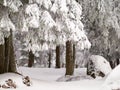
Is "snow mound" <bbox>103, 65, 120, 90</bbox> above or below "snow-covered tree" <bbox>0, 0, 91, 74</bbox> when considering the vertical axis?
below

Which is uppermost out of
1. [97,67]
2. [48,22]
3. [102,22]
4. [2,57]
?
[102,22]

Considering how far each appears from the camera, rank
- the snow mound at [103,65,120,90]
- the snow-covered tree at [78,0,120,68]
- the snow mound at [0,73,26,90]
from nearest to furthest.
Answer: the snow mound at [103,65,120,90] → the snow mound at [0,73,26,90] → the snow-covered tree at [78,0,120,68]

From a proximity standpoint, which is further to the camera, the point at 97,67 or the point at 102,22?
the point at 102,22

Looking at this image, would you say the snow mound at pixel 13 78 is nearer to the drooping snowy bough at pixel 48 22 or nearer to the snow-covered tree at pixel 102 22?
the drooping snowy bough at pixel 48 22

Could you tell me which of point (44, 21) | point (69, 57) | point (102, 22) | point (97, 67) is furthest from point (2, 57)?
point (102, 22)

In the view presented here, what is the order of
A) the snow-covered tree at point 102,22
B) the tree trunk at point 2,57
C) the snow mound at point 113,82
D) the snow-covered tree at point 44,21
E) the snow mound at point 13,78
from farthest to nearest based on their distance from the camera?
the snow-covered tree at point 102,22, the tree trunk at point 2,57, the snow mound at point 13,78, the snow-covered tree at point 44,21, the snow mound at point 113,82

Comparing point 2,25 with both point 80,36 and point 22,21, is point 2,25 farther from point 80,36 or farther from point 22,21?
point 80,36

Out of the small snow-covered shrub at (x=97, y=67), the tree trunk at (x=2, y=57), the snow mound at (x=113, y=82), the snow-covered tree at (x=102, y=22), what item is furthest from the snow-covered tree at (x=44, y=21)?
the snow mound at (x=113, y=82)

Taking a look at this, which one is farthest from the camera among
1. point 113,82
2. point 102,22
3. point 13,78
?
point 102,22

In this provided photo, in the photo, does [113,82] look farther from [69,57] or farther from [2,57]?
[69,57]

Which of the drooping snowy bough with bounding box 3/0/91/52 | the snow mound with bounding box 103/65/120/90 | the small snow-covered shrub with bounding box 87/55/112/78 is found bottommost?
the small snow-covered shrub with bounding box 87/55/112/78

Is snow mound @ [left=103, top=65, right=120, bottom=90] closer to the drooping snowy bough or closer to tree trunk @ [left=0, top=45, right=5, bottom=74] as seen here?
the drooping snowy bough

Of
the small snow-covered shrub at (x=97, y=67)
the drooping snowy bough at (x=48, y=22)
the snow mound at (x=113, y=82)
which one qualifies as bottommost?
the small snow-covered shrub at (x=97, y=67)

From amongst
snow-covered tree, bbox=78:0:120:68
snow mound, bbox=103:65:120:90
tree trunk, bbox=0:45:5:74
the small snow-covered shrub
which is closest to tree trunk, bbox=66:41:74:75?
the small snow-covered shrub
